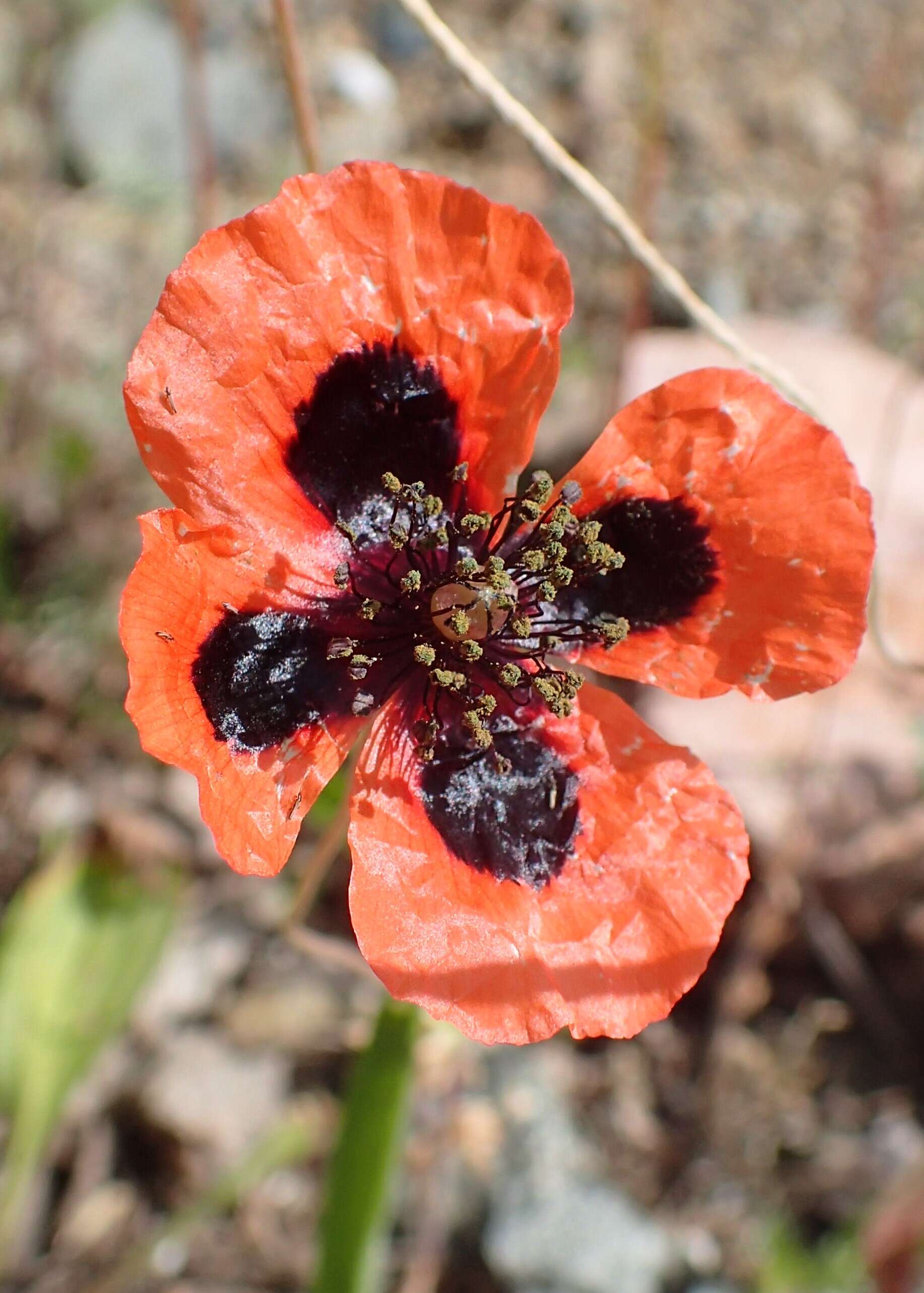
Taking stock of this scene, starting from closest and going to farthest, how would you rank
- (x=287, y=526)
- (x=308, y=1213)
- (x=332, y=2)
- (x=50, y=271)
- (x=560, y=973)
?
1. (x=560, y=973)
2. (x=287, y=526)
3. (x=308, y=1213)
4. (x=50, y=271)
5. (x=332, y=2)

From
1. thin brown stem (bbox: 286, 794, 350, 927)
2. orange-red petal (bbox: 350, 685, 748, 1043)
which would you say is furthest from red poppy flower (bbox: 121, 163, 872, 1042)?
thin brown stem (bbox: 286, 794, 350, 927)

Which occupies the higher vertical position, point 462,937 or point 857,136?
point 462,937

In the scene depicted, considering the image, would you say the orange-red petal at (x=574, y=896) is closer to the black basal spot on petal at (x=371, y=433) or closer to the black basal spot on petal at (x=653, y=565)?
the black basal spot on petal at (x=653, y=565)

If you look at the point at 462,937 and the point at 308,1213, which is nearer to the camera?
the point at 462,937

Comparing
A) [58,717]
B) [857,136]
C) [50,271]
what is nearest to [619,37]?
[857,136]

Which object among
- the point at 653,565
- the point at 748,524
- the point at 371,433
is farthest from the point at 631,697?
the point at 371,433

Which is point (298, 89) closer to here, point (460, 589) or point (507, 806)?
point (460, 589)

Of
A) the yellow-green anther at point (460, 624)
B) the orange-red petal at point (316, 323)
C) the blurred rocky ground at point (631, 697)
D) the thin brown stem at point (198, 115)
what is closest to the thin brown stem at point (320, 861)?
the blurred rocky ground at point (631, 697)

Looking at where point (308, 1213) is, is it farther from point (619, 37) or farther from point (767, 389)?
point (619, 37)
